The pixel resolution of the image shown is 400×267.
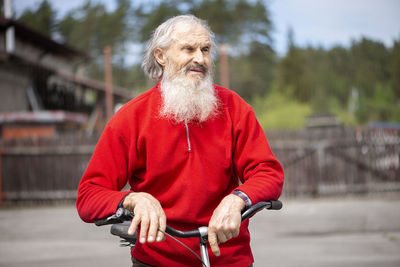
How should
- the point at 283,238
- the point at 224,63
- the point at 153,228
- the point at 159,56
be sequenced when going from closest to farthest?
the point at 153,228, the point at 159,56, the point at 283,238, the point at 224,63

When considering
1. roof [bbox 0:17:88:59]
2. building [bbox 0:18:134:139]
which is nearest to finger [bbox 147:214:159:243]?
building [bbox 0:18:134:139]

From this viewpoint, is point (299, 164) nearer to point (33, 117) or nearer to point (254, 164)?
point (33, 117)

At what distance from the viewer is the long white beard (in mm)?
2229

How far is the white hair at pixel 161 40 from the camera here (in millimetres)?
2282

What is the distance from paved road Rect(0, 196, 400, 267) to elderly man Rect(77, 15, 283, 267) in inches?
155

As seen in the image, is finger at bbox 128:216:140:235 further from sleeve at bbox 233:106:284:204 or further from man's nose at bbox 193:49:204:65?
man's nose at bbox 193:49:204:65

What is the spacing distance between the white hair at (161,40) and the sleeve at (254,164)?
493 millimetres

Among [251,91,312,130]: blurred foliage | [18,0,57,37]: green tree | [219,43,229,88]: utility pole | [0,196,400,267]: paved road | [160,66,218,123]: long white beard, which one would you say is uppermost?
[18,0,57,37]: green tree

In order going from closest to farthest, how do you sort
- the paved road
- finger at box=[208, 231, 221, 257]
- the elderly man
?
finger at box=[208, 231, 221, 257]
the elderly man
the paved road

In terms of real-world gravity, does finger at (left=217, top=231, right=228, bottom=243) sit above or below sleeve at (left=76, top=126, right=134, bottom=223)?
below

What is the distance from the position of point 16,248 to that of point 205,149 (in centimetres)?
621

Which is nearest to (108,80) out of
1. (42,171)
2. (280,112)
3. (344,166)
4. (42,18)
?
(42,171)

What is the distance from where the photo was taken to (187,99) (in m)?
2.29

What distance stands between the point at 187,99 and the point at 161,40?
31cm
